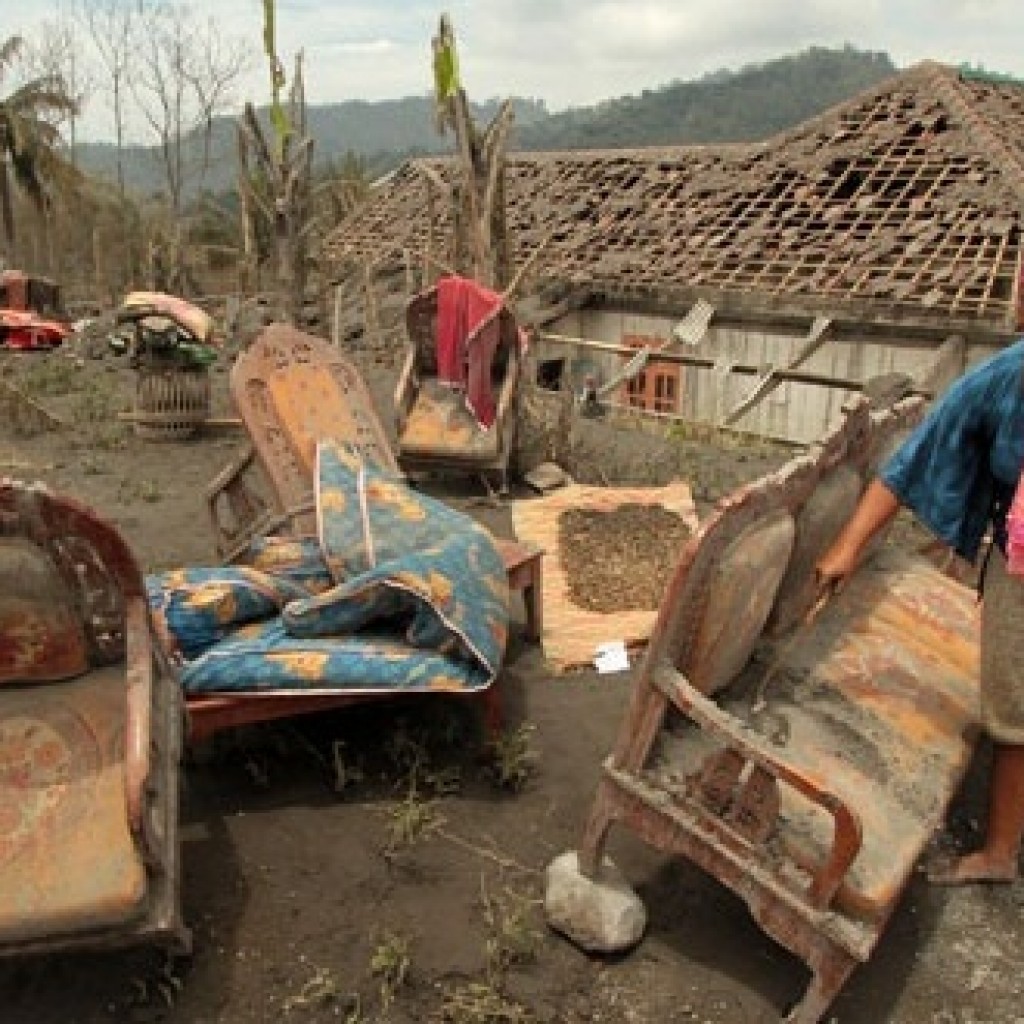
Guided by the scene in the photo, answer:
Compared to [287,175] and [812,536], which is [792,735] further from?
[287,175]

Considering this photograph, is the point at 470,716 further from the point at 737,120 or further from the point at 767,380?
the point at 737,120

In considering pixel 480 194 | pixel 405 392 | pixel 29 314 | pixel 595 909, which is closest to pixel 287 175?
pixel 480 194

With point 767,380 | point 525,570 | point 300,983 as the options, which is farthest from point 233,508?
point 767,380

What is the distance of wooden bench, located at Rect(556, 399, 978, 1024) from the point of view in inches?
92.5

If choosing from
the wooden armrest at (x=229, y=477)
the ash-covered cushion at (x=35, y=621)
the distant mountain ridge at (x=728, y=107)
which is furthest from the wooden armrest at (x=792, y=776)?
the distant mountain ridge at (x=728, y=107)

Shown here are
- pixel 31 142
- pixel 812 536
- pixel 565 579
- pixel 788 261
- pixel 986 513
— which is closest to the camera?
pixel 986 513

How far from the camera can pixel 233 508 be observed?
5168 millimetres

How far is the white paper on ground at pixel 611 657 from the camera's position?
4527 mm

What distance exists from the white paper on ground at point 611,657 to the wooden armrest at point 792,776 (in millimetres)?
1970

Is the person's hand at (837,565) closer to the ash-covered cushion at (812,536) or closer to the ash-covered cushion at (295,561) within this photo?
the ash-covered cushion at (812,536)

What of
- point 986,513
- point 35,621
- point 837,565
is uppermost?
point 986,513

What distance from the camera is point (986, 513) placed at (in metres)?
2.93

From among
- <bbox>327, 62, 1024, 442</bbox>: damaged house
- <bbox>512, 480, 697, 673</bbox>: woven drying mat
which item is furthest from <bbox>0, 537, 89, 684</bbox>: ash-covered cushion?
<bbox>327, 62, 1024, 442</bbox>: damaged house

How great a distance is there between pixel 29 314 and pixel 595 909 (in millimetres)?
14665
